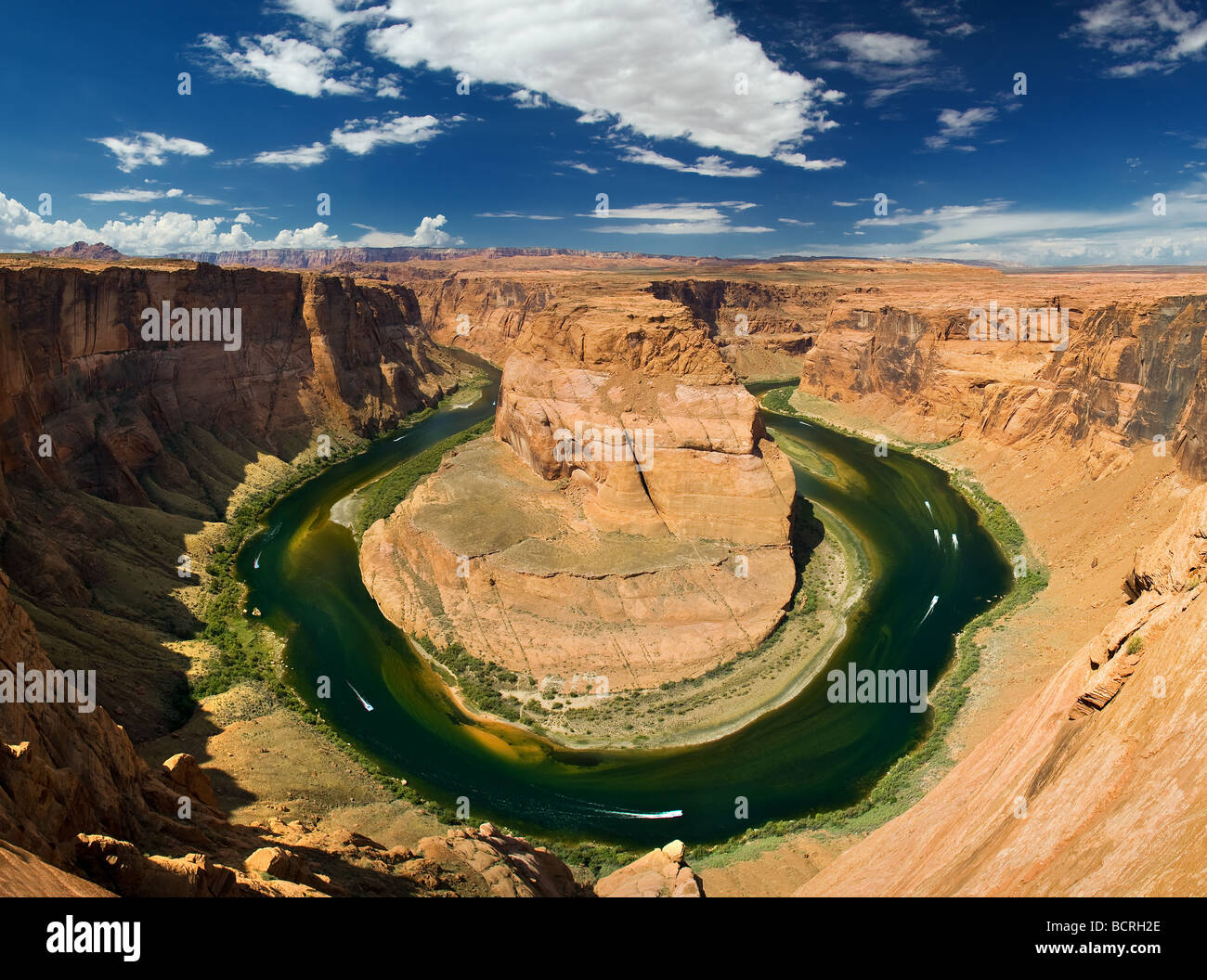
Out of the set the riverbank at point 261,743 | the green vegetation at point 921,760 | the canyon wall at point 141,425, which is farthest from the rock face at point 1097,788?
the canyon wall at point 141,425

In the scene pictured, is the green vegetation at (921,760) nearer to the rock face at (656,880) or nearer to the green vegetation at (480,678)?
the rock face at (656,880)

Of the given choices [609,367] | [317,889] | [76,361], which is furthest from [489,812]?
[76,361]

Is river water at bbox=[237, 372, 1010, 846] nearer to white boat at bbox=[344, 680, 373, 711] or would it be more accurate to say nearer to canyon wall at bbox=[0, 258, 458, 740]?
white boat at bbox=[344, 680, 373, 711]

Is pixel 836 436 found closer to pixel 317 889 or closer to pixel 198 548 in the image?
pixel 198 548

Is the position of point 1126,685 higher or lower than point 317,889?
higher

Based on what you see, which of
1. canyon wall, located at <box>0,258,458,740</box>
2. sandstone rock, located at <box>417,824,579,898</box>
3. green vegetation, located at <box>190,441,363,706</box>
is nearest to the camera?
sandstone rock, located at <box>417,824,579,898</box>

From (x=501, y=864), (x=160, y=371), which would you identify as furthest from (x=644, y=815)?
(x=160, y=371)

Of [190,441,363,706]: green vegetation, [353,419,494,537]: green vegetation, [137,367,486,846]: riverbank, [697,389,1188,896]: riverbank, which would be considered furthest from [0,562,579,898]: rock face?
[353,419,494,537]: green vegetation
